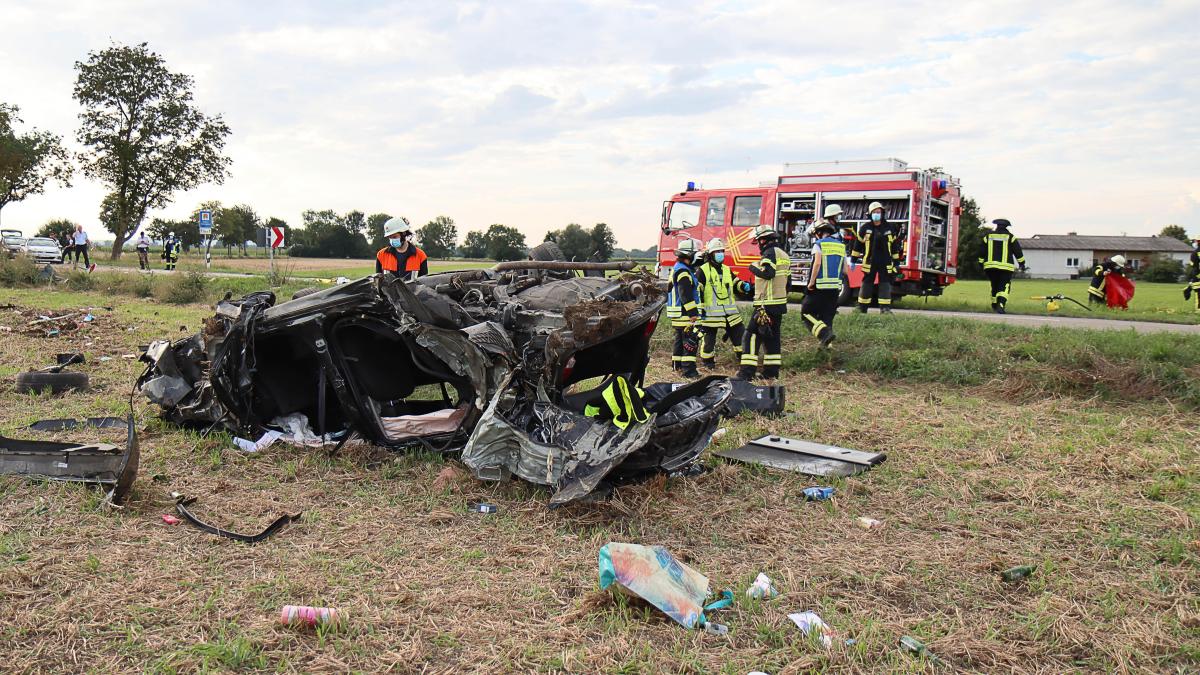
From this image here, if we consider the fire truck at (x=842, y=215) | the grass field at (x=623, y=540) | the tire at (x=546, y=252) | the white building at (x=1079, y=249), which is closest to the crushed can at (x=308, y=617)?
the grass field at (x=623, y=540)

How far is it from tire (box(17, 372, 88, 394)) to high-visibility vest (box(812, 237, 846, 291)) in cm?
680

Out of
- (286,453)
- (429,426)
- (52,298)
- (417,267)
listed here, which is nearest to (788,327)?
(417,267)

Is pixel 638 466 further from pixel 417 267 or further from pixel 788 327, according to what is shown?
pixel 788 327

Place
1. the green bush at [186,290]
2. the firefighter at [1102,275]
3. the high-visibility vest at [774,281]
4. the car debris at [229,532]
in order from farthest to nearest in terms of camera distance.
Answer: the green bush at [186,290]
the firefighter at [1102,275]
the high-visibility vest at [774,281]
the car debris at [229,532]

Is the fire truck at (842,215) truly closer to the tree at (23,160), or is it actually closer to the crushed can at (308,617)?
the crushed can at (308,617)

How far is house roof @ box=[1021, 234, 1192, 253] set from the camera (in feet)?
211

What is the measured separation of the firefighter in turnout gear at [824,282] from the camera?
836 centimetres

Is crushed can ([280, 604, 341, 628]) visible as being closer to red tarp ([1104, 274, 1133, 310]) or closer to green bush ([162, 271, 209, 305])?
red tarp ([1104, 274, 1133, 310])

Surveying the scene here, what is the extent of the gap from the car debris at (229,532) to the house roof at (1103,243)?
69.5 metres

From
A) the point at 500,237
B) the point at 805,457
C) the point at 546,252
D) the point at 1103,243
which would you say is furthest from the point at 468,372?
the point at 1103,243

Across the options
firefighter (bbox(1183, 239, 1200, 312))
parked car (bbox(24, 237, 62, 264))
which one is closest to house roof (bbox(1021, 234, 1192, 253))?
firefighter (bbox(1183, 239, 1200, 312))

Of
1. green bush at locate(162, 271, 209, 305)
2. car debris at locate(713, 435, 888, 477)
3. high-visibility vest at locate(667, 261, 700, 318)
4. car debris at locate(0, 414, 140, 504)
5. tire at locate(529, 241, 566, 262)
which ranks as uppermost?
tire at locate(529, 241, 566, 262)

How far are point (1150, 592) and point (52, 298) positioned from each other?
1799 cm

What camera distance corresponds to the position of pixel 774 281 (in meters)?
8.00
